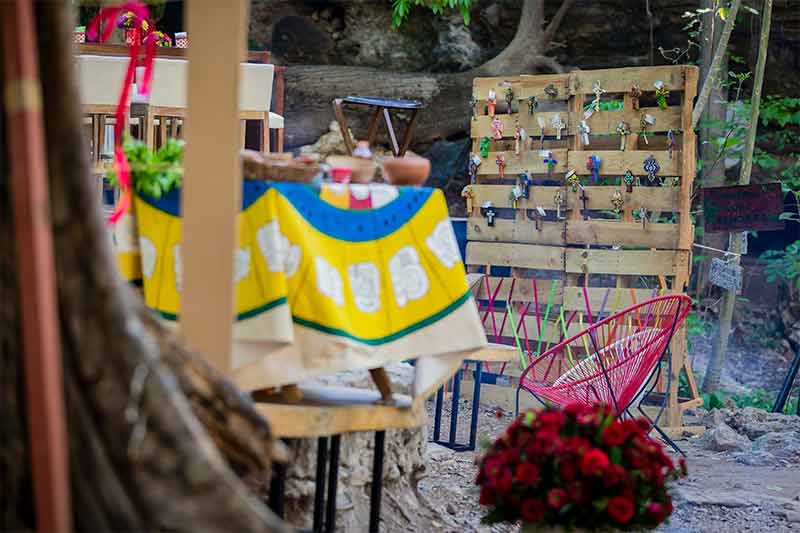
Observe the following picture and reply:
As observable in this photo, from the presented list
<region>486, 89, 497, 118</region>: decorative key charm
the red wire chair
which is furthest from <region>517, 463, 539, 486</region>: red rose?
<region>486, 89, 497, 118</region>: decorative key charm

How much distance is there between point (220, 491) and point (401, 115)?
9.11 meters

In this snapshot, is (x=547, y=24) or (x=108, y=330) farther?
(x=547, y=24)

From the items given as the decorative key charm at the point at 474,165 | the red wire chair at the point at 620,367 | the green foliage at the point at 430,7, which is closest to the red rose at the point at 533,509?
the red wire chair at the point at 620,367

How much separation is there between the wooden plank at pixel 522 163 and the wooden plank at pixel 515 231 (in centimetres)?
35

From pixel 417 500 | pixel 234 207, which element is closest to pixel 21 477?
pixel 234 207

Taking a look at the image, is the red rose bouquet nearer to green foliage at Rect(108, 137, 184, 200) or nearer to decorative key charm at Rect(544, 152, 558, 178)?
green foliage at Rect(108, 137, 184, 200)

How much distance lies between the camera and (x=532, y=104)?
25.1ft

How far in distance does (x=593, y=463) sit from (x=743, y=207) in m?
4.87

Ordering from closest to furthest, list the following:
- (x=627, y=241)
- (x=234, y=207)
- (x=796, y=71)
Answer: (x=234, y=207), (x=627, y=241), (x=796, y=71)

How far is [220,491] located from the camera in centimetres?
163

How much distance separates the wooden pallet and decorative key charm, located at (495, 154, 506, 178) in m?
0.02

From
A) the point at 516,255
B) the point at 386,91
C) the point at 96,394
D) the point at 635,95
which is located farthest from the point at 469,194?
the point at 96,394

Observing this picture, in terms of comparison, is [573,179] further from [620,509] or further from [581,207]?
[620,509]

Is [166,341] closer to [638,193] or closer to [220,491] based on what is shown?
[220,491]
